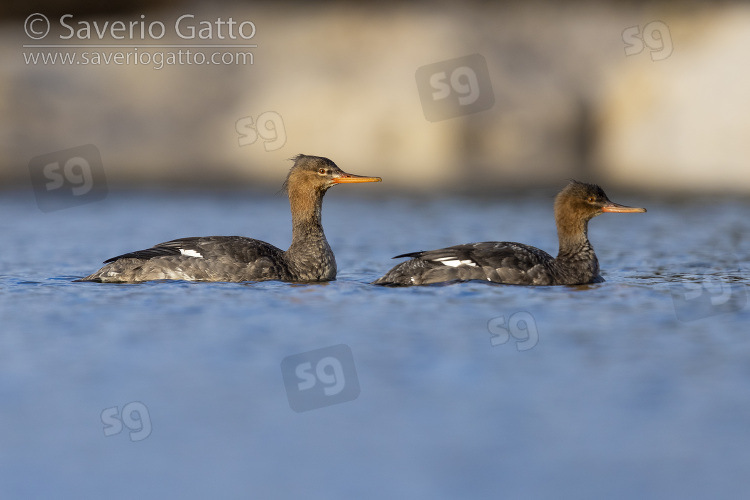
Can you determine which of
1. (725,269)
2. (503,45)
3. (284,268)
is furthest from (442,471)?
(503,45)

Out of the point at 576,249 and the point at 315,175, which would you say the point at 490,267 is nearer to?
the point at 576,249

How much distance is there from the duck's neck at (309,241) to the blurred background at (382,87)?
13.2 metres

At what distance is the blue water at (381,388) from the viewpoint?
573 centimetres

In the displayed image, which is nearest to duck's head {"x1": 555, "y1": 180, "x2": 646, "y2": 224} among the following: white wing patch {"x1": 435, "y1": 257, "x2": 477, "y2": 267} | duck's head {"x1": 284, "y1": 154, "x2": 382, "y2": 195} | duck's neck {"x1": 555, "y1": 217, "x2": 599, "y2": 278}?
duck's neck {"x1": 555, "y1": 217, "x2": 599, "y2": 278}

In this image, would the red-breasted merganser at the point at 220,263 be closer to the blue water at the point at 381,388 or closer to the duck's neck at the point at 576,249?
the blue water at the point at 381,388

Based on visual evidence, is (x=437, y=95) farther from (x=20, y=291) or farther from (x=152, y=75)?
(x=20, y=291)

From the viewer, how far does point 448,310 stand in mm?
9594

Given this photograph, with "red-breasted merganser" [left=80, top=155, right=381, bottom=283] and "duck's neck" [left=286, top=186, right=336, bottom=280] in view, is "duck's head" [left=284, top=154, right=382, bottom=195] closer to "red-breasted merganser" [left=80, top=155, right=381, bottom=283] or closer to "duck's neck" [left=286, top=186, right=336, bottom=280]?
"duck's neck" [left=286, top=186, right=336, bottom=280]

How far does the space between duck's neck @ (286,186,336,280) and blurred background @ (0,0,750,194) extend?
13.2m

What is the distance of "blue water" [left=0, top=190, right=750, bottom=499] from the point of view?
5727 mm

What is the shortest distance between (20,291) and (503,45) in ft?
59.0

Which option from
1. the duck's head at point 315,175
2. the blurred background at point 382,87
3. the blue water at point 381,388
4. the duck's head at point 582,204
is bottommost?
the blue water at point 381,388

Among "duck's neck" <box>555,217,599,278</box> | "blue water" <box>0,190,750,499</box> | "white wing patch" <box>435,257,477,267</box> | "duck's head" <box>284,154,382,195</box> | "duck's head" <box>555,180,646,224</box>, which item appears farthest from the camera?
"duck's head" <box>284,154,382,195</box>

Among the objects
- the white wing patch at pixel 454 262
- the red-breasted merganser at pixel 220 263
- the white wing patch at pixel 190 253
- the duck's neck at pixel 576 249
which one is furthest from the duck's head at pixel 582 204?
the white wing patch at pixel 190 253
